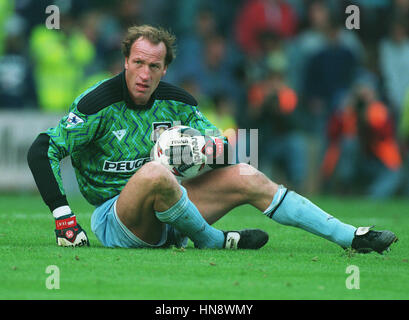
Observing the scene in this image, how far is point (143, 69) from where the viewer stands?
6.38 meters

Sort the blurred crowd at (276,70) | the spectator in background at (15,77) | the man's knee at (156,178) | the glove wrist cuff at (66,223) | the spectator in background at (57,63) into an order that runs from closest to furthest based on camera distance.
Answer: the man's knee at (156,178) → the glove wrist cuff at (66,223) → the spectator in background at (15,77) → the spectator in background at (57,63) → the blurred crowd at (276,70)

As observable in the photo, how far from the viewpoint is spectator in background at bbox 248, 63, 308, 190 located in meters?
13.2

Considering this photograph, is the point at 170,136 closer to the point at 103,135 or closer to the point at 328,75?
the point at 103,135

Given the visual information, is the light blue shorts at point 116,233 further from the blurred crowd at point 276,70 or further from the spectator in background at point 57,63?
the spectator in background at point 57,63

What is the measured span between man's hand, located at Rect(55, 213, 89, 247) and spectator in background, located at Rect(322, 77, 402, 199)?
7.46 meters

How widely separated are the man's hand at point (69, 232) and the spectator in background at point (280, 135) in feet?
23.6

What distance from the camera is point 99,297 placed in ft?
15.3

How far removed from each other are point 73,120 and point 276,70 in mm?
7795

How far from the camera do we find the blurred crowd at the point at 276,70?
513 inches

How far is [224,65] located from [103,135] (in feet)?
26.5

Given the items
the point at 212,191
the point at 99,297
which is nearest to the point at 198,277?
the point at 99,297

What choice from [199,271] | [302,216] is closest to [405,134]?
[302,216]

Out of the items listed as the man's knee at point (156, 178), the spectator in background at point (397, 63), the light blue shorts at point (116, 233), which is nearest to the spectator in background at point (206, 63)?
the spectator in background at point (397, 63)

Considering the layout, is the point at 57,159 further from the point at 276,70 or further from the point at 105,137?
the point at 276,70
